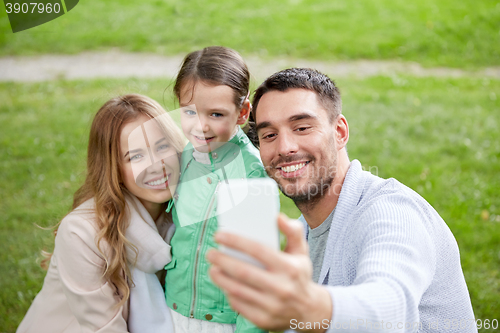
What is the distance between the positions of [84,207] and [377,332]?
1.58 m

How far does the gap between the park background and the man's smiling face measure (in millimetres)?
747

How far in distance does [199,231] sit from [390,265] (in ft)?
3.15

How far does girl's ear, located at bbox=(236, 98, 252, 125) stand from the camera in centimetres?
228

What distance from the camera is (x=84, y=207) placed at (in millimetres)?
2160

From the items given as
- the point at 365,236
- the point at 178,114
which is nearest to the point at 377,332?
the point at 365,236

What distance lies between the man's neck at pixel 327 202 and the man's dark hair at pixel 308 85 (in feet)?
0.82

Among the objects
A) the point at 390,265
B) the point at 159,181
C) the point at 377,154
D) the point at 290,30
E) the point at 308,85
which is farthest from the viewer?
the point at 290,30

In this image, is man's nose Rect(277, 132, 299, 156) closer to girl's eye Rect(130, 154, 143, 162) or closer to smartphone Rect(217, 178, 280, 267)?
girl's eye Rect(130, 154, 143, 162)

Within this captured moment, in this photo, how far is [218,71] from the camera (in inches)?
84.4

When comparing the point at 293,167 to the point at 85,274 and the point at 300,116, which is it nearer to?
the point at 300,116

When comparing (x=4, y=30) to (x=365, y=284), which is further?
(x=4, y=30)

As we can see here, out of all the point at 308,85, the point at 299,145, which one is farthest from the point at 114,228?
the point at 308,85

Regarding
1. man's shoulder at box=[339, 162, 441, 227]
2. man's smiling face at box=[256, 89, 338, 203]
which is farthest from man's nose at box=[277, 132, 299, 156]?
man's shoulder at box=[339, 162, 441, 227]

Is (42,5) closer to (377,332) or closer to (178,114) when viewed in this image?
(178,114)
